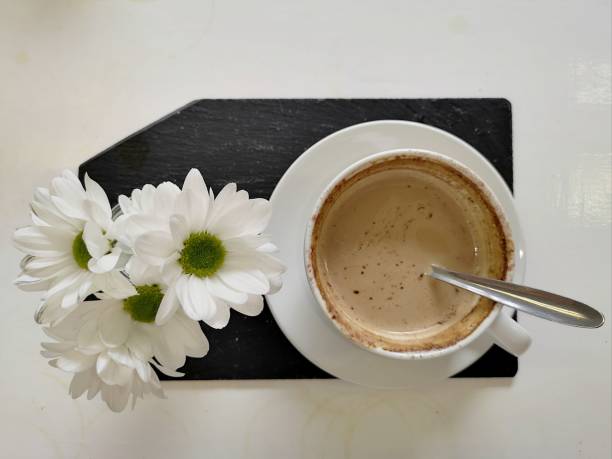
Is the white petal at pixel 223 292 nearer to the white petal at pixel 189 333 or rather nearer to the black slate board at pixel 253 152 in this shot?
the white petal at pixel 189 333

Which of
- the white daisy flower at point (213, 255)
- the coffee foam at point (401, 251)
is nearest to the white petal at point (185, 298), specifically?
the white daisy flower at point (213, 255)

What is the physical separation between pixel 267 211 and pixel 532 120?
1.46 feet

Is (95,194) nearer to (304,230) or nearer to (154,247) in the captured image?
(154,247)

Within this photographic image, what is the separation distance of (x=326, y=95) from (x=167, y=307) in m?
0.39

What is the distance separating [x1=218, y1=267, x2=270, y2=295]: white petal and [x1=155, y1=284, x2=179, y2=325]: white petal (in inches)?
1.8

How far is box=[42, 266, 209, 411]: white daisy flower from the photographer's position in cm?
49

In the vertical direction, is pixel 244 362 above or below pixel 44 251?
below

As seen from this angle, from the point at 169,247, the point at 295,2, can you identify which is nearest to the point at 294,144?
the point at 295,2

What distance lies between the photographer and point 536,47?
753 millimetres

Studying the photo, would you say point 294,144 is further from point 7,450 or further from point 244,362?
point 7,450

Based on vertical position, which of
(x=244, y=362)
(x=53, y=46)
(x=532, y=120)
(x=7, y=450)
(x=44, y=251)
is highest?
(x=53, y=46)

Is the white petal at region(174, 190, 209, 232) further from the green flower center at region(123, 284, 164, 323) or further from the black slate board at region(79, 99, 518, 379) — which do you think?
the black slate board at region(79, 99, 518, 379)

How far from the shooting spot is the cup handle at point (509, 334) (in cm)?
59

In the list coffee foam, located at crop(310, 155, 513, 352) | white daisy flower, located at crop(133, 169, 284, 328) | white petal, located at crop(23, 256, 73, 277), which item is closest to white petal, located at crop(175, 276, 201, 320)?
white daisy flower, located at crop(133, 169, 284, 328)
